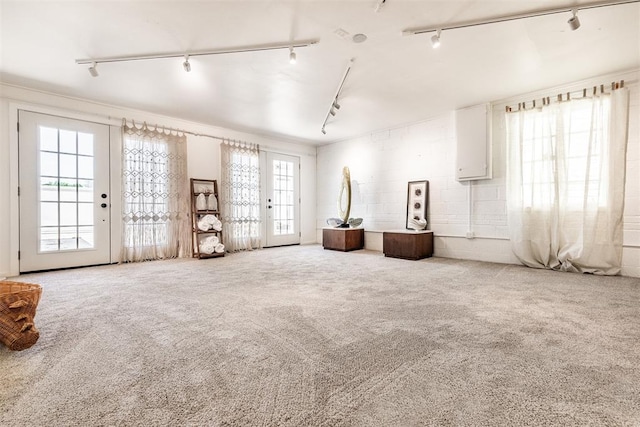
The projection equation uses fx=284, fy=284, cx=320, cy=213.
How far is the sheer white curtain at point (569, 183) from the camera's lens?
348 centimetres

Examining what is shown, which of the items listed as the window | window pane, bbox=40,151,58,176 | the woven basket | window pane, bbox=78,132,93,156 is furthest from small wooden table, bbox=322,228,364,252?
the woven basket

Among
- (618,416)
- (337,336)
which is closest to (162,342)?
(337,336)

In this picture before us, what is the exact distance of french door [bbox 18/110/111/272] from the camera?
3857mm

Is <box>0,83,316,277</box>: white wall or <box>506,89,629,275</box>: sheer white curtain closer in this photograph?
<box>506,89,629,275</box>: sheer white curtain

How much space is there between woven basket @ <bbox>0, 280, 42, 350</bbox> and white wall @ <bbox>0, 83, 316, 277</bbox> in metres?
3.00

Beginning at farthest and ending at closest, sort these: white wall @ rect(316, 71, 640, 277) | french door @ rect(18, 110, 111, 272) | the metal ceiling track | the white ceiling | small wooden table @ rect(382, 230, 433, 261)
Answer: small wooden table @ rect(382, 230, 433, 261) → french door @ rect(18, 110, 111, 272) → white wall @ rect(316, 71, 640, 277) → the metal ceiling track → the white ceiling

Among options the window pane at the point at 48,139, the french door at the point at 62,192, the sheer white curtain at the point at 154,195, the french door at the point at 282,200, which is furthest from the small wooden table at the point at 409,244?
the window pane at the point at 48,139

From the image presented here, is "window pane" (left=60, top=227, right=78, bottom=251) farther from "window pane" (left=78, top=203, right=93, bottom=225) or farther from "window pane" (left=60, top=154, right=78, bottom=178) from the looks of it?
"window pane" (left=60, top=154, right=78, bottom=178)

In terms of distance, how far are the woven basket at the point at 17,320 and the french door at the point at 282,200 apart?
15.4ft

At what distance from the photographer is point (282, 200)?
6766mm

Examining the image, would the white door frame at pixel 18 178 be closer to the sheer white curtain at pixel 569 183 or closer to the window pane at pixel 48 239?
the window pane at pixel 48 239

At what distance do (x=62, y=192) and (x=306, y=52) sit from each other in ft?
13.1

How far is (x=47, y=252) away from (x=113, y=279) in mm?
1425

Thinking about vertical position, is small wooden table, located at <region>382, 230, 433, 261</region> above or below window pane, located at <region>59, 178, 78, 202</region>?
below
